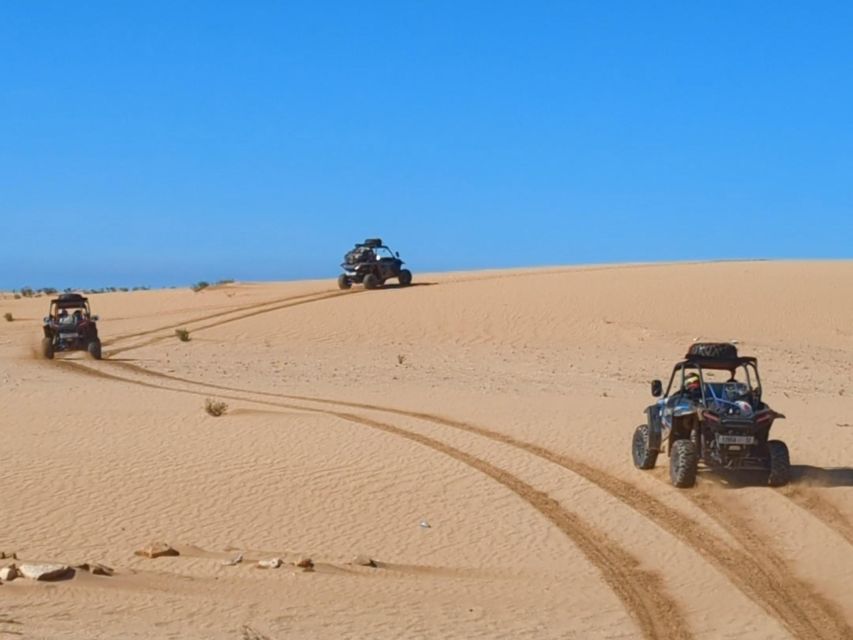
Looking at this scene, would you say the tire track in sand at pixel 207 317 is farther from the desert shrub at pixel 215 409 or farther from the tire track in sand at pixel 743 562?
the tire track in sand at pixel 743 562

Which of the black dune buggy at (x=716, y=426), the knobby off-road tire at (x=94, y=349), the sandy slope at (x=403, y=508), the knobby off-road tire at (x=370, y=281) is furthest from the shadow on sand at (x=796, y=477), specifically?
the knobby off-road tire at (x=370, y=281)

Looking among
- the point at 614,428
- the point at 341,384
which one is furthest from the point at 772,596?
the point at 341,384

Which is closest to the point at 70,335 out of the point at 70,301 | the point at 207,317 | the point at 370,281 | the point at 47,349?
the point at 47,349

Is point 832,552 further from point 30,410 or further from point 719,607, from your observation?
point 30,410

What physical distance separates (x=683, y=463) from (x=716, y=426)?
56 centimetres

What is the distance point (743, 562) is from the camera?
1002 centimetres

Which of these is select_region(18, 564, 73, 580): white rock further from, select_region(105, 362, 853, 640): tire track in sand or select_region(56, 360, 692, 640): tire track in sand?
select_region(105, 362, 853, 640): tire track in sand

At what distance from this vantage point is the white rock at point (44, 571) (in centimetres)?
866

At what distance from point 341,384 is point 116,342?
1313 centimetres

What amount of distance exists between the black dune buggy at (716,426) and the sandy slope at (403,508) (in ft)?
1.07

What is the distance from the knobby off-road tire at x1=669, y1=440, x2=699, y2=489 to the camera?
12.5 metres

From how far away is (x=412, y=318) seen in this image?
1451 inches

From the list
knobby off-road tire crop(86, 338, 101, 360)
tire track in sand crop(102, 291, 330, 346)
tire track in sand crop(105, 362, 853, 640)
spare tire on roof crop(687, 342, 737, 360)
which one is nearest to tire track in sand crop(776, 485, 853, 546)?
tire track in sand crop(105, 362, 853, 640)

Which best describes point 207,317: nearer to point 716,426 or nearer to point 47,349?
point 47,349
